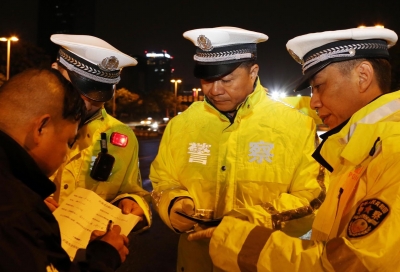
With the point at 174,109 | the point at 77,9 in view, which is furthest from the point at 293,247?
the point at 77,9

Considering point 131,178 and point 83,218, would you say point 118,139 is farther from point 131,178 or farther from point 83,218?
point 83,218

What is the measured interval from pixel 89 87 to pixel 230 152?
1.22 metres

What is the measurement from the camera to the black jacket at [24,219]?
4.47 feet

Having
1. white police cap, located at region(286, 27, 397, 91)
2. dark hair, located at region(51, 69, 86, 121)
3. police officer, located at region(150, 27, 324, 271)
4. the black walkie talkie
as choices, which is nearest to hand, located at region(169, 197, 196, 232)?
police officer, located at region(150, 27, 324, 271)

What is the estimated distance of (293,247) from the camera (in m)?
1.64

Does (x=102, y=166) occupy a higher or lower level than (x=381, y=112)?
lower

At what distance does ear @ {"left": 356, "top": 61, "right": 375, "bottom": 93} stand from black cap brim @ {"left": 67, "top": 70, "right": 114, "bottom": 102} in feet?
6.28

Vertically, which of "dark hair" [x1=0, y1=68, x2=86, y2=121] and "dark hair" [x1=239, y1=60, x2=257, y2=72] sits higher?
"dark hair" [x1=239, y1=60, x2=257, y2=72]

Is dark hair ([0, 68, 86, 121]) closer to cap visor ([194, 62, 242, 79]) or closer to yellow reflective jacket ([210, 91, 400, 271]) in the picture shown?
yellow reflective jacket ([210, 91, 400, 271])

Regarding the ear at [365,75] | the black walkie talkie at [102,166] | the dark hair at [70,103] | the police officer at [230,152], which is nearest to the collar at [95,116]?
the black walkie talkie at [102,166]

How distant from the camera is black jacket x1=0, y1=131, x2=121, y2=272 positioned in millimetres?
1361

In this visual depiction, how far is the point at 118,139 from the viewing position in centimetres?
328

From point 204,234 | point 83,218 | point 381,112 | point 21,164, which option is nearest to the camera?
point 21,164

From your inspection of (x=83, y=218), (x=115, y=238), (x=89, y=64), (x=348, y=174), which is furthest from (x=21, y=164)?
(x=89, y=64)
